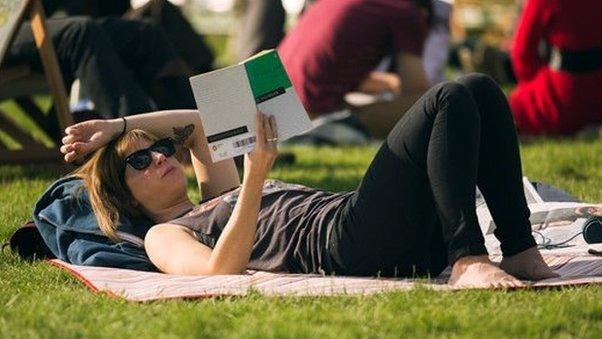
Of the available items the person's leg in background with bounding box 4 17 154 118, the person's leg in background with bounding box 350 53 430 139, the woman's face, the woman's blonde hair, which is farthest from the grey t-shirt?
the person's leg in background with bounding box 350 53 430 139

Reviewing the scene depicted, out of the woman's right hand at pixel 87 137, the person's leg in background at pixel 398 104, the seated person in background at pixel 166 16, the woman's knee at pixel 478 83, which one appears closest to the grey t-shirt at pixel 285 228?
the woman's right hand at pixel 87 137

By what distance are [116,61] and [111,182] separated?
7.48 ft

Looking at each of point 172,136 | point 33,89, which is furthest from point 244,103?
point 33,89

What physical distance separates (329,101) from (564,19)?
1539 millimetres

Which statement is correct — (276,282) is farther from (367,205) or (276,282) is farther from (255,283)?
(367,205)

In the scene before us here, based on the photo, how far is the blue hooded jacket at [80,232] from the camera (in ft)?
15.1

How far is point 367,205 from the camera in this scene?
14.1ft

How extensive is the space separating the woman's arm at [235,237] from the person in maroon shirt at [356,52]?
4.44 metres

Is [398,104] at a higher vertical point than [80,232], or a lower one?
lower

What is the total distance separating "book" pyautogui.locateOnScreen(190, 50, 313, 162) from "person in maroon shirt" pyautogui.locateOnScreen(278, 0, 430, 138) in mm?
4419

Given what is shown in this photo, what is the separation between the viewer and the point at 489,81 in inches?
170

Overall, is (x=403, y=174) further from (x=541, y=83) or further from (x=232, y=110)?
(x=541, y=83)

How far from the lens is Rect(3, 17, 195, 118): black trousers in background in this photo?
6711 millimetres

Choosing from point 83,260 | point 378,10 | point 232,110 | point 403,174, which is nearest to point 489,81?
point 403,174
